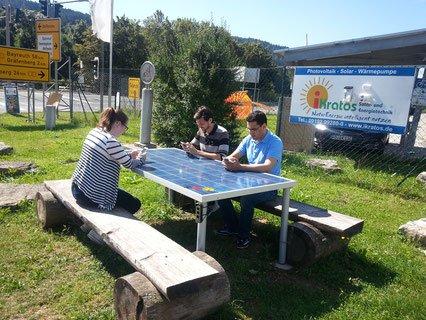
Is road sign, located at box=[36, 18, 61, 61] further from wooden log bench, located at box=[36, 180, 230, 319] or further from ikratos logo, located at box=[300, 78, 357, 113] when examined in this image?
wooden log bench, located at box=[36, 180, 230, 319]

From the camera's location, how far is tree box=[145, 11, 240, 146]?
27.4 ft

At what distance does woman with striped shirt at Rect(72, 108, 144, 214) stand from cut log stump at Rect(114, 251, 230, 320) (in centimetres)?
132

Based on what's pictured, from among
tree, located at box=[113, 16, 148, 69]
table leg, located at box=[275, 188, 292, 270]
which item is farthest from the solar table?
tree, located at box=[113, 16, 148, 69]

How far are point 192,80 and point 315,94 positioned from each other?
2.54 m

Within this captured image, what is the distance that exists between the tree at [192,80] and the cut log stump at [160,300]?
5831mm

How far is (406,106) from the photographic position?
730 cm

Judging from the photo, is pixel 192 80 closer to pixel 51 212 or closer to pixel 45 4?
pixel 51 212

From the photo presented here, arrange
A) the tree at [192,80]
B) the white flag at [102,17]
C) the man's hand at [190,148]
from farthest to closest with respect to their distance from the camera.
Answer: the white flag at [102,17] < the tree at [192,80] < the man's hand at [190,148]

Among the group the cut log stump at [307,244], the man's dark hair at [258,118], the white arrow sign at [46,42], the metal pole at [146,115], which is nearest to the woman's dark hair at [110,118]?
the man's dark hair at [258,118]

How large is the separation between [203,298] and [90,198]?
5.73 feet

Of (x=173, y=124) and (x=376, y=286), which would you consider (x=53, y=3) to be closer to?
(x=173, y=124)

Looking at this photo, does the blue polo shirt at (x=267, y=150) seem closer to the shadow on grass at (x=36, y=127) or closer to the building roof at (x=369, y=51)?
the building roof at (x=369, y=51)

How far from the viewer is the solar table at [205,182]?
3.27 meters

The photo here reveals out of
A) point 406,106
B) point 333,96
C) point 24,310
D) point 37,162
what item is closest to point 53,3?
point 37,162
